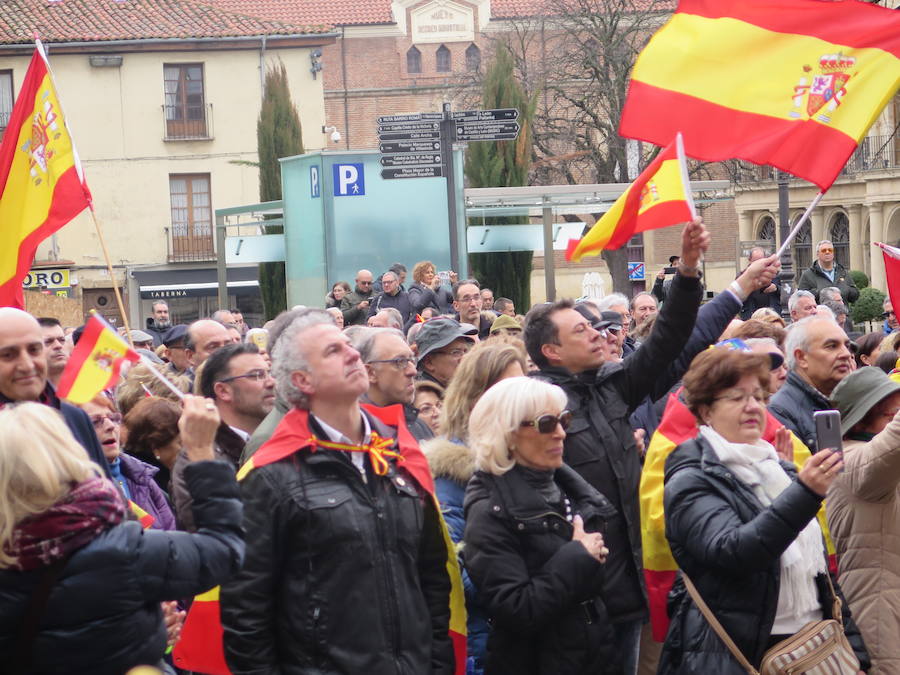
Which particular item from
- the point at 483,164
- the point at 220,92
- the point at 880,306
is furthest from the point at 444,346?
the point at 220,92

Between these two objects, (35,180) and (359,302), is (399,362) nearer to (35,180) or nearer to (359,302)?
(35,180)

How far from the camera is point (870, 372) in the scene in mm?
5660

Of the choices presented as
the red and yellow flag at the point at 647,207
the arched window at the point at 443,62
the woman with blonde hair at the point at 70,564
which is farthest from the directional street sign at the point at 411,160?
the arched window at the point at 443,62

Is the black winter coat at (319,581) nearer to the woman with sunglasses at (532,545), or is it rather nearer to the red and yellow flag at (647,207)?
the woman with sunglasses at (532,545)

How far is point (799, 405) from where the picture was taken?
6.53m

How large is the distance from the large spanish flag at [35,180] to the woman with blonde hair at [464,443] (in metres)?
2.51

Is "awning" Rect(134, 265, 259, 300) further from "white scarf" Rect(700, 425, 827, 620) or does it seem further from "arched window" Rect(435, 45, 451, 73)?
"white scarf" Rect(700, 425, 827, 620)

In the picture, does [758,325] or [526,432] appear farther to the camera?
[758,325]

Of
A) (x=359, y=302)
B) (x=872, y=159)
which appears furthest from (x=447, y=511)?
(x=872, y=159)

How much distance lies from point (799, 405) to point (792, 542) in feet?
7.03

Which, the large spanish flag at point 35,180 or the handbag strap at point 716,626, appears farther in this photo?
the large spanish flag at point 35,180

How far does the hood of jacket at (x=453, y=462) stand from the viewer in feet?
16.8

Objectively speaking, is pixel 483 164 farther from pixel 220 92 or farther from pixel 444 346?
pixel 444 346

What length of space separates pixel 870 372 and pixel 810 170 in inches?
54.2
